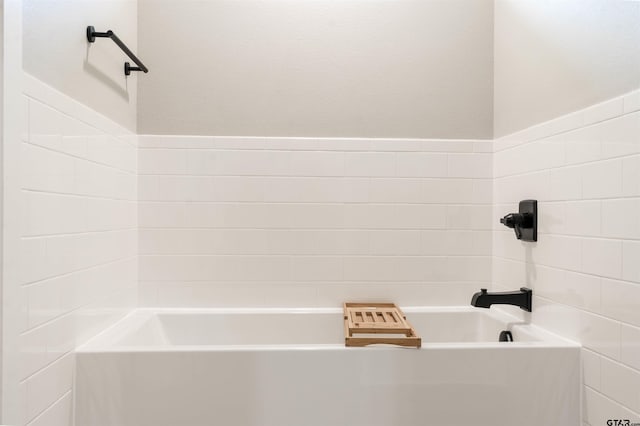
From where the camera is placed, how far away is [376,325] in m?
1.42

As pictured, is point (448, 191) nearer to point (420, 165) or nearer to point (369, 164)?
point (420, 165)

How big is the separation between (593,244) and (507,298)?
1.40 ft

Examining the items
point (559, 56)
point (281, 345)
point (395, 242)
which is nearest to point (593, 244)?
point (559, 56)

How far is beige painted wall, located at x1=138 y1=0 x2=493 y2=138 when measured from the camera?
1.81m

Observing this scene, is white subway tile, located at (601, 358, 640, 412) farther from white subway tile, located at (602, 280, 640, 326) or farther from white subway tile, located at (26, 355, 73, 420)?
white subway tile, located at (26, 355, 73, 420)

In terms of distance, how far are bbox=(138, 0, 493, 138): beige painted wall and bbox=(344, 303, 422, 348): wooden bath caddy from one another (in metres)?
0.86

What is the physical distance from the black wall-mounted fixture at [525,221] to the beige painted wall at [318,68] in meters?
0.51

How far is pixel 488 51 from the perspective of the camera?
187 centimetres

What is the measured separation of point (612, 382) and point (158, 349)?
143 centimetres

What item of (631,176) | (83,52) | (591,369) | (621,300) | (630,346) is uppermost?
(83,52)

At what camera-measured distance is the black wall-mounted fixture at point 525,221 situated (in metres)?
→ 1.48

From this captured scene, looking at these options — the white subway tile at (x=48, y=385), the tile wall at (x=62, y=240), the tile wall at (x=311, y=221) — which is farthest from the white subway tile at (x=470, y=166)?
the white subway tile at (x=48, y=385)

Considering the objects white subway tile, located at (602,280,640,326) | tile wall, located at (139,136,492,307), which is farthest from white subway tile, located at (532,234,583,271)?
tile wall, located at (139,136,492,307)

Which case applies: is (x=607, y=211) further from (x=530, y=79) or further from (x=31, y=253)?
(x=31, y=253)
